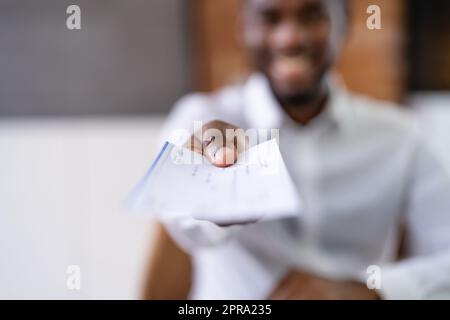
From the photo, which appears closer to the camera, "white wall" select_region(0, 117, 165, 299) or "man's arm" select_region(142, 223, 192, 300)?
"white wall" select_region(0, 117, 165, 299)

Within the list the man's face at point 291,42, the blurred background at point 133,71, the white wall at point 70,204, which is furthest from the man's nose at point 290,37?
the blurred background at point 133,71

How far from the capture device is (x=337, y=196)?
2.66 ft

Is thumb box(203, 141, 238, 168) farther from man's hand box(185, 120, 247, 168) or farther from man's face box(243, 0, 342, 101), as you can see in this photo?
man's face box(243, 0, 342, 101)

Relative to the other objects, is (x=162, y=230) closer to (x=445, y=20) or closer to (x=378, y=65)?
(x=378, y=65)

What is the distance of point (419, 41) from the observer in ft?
5.64

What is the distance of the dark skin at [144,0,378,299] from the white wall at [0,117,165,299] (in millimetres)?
142

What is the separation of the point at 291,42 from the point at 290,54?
0.02 metres

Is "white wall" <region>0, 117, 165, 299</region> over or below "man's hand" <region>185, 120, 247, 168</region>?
below

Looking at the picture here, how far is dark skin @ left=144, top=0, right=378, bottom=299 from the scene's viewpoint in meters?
0.70

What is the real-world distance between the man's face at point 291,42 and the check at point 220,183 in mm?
358

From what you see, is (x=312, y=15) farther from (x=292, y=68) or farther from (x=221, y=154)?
(x=221, y=154)

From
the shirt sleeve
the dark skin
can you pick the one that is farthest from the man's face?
the shirt sleeve
